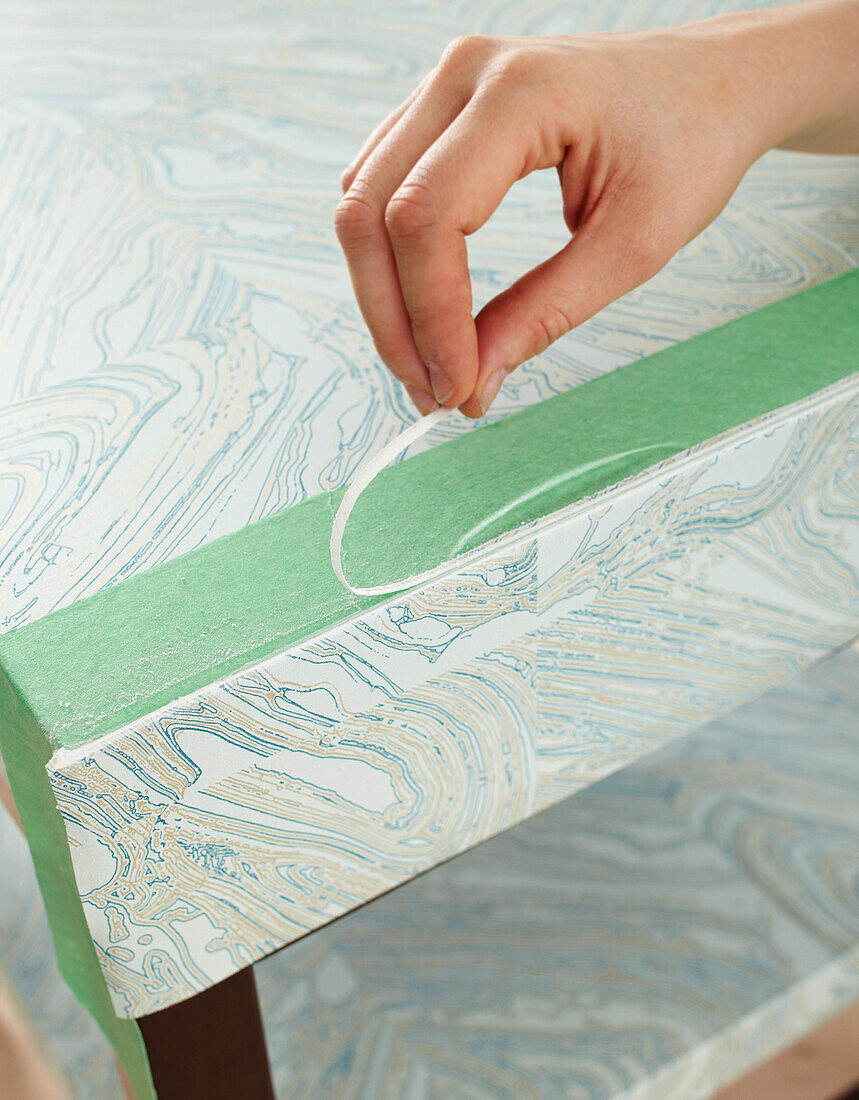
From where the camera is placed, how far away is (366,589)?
34 cm

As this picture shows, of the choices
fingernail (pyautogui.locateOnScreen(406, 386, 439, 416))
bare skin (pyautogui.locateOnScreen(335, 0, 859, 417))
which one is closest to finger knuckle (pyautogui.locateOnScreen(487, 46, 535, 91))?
bare skin (pyautogui.locateOnScreen(335, 0, 859, 417))

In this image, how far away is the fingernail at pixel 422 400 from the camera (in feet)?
1.28

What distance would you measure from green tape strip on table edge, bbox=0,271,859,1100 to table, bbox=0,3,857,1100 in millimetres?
13

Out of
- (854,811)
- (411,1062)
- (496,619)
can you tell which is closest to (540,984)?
(411,1062)

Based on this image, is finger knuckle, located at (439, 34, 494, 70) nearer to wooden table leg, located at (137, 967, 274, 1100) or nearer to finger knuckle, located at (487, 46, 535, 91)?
finger knuckle, located at (487, 46, 535, 91)

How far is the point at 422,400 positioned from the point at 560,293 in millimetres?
66

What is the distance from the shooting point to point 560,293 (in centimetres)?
38

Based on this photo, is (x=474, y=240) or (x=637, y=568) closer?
(x=637, y=568)

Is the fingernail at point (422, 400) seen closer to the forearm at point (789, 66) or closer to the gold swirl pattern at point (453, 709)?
the gold swirl pattern at point (453, 709)

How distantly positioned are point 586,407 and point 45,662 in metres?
0.23

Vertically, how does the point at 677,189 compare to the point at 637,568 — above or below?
above

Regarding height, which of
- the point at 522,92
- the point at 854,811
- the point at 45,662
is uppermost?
the point at 522,92

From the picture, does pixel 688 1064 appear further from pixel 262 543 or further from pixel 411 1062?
pixel 262 543

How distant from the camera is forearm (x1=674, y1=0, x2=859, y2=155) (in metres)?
0.43
